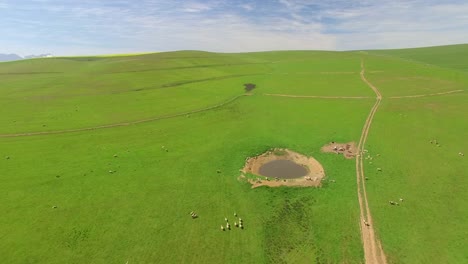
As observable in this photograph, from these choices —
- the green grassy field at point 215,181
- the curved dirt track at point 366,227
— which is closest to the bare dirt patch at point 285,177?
the green grassy field at point 215,181

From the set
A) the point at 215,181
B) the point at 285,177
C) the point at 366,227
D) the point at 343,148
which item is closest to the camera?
the point at 366,227

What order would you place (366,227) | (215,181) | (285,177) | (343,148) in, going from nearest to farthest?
1. (366,227)
2. (215,181)
3. (285,177)
4. (343,148)

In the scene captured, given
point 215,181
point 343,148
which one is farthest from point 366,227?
point 343,148

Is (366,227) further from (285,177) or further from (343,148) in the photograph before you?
(343,148)

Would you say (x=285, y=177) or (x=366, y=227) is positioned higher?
(x=285, y=177)

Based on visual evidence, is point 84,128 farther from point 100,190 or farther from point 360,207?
point 360,207

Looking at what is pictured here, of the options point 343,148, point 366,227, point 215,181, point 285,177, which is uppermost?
point 343,148

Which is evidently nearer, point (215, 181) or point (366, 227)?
point (366, 227)
